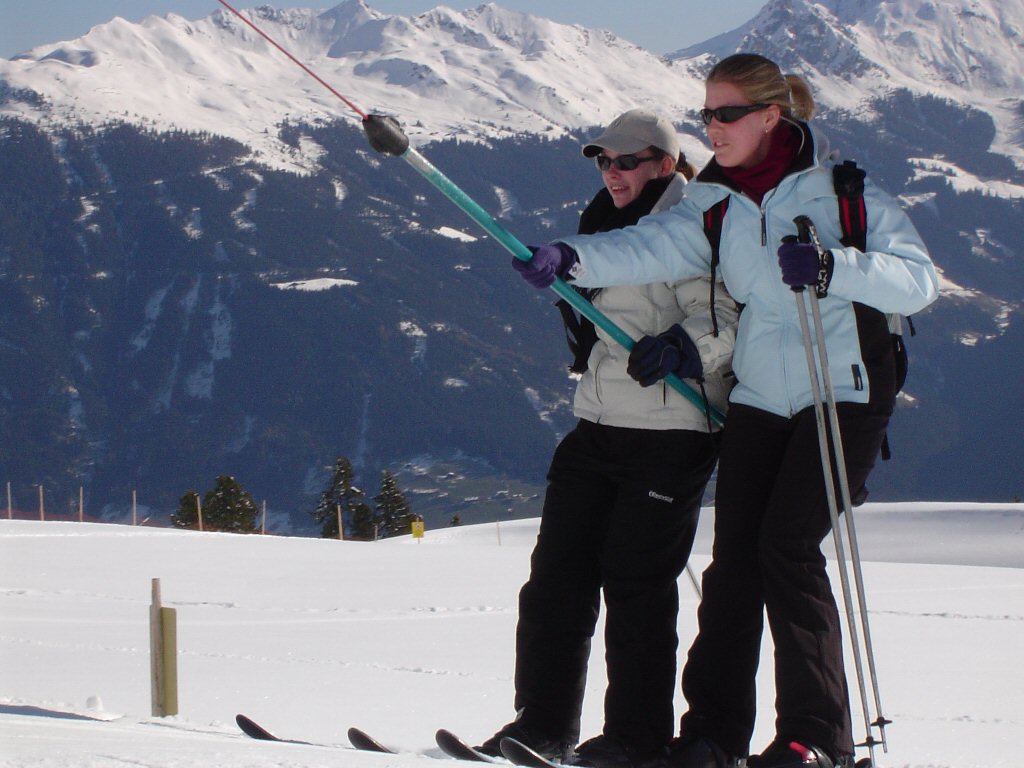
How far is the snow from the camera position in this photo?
420cm

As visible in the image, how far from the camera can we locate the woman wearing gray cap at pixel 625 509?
3734 millimetres

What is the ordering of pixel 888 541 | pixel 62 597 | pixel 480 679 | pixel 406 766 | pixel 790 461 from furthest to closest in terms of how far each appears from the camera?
pixel 888 541 → pixel 62 597 → pixel 480 679 → pixel 790 461 → pixel 406 766

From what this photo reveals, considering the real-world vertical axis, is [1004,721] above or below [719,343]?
below

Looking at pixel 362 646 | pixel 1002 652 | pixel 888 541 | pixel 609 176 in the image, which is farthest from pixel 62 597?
pixel 888 541

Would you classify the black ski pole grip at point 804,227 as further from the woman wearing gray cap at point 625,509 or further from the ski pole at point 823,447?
the woman wearing gray cap at point 625,509

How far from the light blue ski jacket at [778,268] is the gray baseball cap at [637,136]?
12.6 inches

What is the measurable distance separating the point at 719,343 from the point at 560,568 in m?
0.78

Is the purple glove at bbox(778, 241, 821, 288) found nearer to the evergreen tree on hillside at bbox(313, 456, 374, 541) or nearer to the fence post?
the fence post

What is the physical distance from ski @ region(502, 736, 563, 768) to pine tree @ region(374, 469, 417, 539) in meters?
68.4

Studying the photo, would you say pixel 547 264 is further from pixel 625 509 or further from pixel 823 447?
pixel 823 447

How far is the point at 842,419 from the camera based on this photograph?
11.5 ft

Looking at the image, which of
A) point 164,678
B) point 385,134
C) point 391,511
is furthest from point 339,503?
point 385,134

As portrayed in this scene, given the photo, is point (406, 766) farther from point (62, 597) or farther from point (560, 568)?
point (62, 597)

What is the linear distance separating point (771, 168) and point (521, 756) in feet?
5.49
